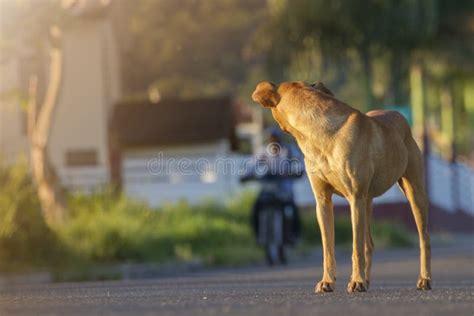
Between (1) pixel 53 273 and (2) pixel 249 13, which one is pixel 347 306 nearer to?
(1) pixel 53 273

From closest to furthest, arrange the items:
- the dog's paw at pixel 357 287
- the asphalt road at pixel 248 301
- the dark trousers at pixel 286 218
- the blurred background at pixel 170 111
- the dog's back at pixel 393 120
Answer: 1. the asphalt road at pixel 248 301
2. the dog's paw at pixel 357 287
3. the dog's back at pixel 393 120
4. the dark trousers at pixel 286 218
5. the blurred background at pixel 170 111

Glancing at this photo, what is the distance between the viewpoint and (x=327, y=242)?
1066 cm

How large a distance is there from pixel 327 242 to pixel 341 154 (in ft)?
2.54

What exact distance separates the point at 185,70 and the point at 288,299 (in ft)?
126

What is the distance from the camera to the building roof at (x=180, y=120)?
34562 millimetres

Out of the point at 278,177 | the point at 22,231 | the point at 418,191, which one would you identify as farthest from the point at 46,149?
the point at 418,191

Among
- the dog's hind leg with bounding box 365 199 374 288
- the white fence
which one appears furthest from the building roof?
the dog's hind leg with bounding box 365 199 374 288

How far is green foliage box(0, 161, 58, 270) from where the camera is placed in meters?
18.7

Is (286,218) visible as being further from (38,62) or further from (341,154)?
(341,154)

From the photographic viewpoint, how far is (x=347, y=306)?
8.77 metres

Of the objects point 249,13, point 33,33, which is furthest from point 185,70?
point 33,33

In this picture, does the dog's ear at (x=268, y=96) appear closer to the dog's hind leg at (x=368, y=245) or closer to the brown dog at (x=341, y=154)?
the brown dog at (x=341, y=154)

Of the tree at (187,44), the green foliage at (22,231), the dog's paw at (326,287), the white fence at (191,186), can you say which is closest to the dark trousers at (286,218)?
the green foliage at (22,231)

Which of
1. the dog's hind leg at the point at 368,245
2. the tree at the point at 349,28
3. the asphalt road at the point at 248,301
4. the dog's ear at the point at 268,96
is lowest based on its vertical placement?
the asphalt road at the point at 248,301
